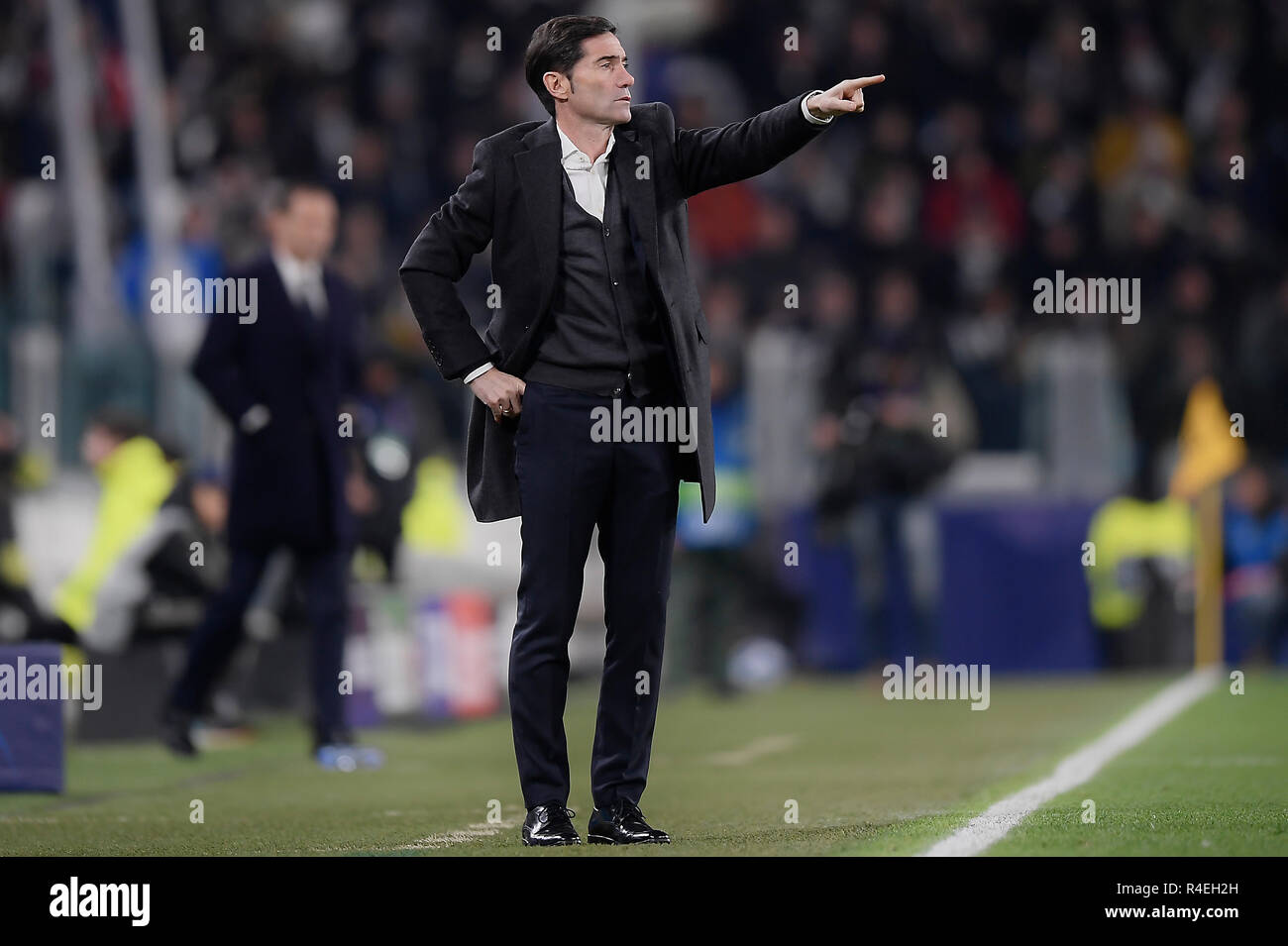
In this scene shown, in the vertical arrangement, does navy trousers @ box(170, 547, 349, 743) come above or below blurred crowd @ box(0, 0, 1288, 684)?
below

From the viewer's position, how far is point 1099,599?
14234mm

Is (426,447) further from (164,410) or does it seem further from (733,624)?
(733,624)

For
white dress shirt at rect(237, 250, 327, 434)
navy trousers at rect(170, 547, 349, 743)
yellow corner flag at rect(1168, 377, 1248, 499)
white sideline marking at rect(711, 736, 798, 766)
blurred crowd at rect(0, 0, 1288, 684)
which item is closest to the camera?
white sideline marking at rect(711, 736, 798, 766)

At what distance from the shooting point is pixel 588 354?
6.15m

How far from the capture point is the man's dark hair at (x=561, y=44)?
615 centimetres

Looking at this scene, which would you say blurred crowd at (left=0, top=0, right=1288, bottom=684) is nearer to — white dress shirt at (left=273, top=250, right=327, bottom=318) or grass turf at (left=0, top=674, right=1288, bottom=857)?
grass turf at (left=0, top=674, right=1288, bottom=857)

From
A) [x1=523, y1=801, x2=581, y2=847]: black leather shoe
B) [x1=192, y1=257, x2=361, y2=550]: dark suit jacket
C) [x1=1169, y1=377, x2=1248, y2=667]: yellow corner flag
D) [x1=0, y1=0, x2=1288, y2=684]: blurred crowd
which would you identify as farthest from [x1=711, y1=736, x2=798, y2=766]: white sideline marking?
[x1=1169, y1=377, x2=1248, y2=667]: yellow corner flag

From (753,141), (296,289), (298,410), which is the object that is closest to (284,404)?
(298,410)

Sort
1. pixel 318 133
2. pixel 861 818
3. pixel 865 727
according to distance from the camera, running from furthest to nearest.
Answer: pixel 318 133 → pixel 865 727 → pixel 861 818

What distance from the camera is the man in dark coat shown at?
241 inches

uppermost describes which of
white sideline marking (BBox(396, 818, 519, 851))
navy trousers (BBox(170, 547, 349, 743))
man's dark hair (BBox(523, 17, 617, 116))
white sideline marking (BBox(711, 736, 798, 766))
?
man's dark hair (BBox(523, 17, 617, 116))

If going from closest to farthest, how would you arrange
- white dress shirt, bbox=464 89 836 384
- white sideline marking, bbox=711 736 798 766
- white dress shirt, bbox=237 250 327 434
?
white dress shirt, bbox=464 89 836 384, white sideline marking, bbox=711 736 798 766, white dress shirt, bbox=237 250 327 434
